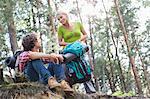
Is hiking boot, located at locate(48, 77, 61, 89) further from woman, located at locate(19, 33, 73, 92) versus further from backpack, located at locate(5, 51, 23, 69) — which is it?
backpack, located at locate(5, 51, 23, 69)

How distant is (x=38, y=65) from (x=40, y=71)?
0.08 m

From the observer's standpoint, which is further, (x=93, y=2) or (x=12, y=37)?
(x=93, y=2)

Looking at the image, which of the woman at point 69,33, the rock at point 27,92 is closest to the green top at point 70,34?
the woman at point 69,33

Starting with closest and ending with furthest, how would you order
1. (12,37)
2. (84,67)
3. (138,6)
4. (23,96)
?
(23,96), (84,67), (12,37), (138,6)

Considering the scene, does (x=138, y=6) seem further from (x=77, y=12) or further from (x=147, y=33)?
(x=77, y=12)

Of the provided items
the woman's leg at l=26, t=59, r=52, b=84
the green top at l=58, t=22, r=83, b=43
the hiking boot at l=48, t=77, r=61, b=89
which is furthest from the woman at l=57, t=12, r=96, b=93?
the hiking boot at l=48, t=77, r=61, b=89

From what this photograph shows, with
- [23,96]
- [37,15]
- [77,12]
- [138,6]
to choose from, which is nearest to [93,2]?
[77,12]

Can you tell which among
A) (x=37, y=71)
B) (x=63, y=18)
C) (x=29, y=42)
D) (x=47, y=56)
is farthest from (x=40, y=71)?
(x=63, y=18)

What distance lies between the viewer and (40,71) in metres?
4.01

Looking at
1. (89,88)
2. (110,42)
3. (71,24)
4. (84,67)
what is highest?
(71,24)

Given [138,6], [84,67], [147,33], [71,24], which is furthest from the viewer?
[147,33]

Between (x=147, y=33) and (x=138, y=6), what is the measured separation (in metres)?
3.60

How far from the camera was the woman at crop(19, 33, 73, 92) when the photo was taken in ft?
13.0

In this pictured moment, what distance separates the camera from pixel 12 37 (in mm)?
13719
